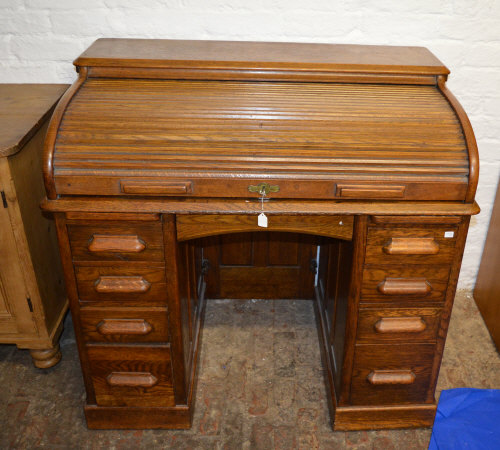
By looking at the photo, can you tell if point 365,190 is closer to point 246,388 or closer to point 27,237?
point 246,388

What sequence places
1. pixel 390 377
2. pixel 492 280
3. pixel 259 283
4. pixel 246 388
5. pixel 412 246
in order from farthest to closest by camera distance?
pixel 259 283 → pixel 492 280 → pixel 246 388 → pixel 390 377 → pixel 412 246

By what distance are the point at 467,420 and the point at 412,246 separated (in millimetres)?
997

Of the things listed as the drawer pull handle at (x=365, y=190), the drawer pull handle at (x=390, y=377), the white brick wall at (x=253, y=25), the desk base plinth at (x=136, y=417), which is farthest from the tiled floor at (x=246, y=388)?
the white brick wall at (x=253, y=25)

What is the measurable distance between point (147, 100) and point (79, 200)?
433mm

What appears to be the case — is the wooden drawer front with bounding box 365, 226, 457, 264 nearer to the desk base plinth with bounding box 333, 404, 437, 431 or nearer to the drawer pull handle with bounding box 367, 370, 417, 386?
the drawer pull handle with bounding box 367, 370, 417, 386

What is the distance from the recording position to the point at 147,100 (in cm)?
194

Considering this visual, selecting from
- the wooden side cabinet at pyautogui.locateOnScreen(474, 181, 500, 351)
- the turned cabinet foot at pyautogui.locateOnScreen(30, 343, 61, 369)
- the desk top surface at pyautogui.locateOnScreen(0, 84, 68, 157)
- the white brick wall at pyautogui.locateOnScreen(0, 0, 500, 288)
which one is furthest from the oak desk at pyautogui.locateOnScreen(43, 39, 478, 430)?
the wooden side cabinet at pyautogui.locateOnScreen(474, 181, 500, 351)

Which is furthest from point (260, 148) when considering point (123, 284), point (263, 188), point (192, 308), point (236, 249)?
point (236, 249)

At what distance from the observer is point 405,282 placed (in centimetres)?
202

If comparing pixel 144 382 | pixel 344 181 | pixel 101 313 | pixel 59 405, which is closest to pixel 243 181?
pixel 344 181

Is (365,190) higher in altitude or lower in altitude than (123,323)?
higher

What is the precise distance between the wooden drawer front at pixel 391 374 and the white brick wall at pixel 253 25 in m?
1.33

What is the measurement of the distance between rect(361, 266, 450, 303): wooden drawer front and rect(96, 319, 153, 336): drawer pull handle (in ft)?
2.84

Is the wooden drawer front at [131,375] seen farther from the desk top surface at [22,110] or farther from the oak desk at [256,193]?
the desk top surface at [22,110]
